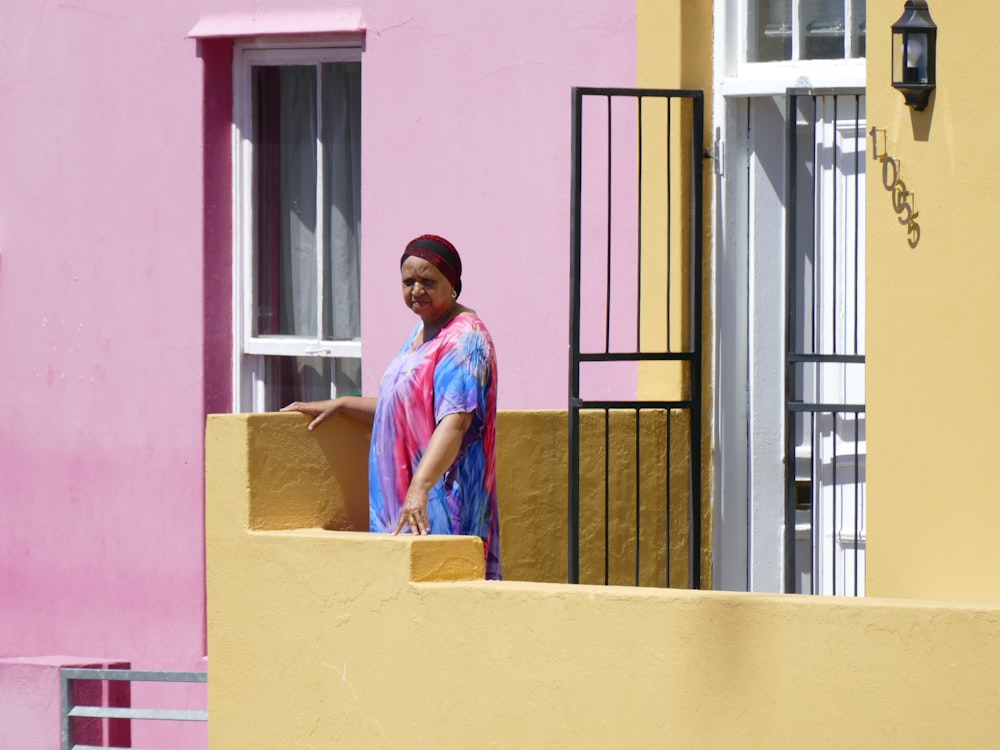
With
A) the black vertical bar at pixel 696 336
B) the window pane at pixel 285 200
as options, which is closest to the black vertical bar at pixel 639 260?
the black vertical bar at pixel 696 336

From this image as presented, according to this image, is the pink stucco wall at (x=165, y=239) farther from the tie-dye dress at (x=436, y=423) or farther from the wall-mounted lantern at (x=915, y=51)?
the wall-mounted lantern at (x=915, y=51)

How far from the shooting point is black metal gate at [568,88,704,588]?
7.00 m

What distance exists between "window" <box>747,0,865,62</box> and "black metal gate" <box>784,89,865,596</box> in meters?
0.20

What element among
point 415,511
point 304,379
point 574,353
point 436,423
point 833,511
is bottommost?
point 833,511

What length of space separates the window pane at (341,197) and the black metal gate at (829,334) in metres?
1.93

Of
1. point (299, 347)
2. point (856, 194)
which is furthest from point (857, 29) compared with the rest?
point (299, 347)

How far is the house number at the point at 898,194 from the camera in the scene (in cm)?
559

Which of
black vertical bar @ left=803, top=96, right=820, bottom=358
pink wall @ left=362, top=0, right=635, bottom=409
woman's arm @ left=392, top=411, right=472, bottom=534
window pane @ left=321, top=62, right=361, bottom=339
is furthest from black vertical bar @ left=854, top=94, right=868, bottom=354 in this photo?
window pane @ left=321, top=62, right=361, bottom=339

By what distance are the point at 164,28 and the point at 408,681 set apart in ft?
11.9

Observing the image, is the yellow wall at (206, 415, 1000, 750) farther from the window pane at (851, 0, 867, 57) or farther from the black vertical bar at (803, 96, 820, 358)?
the window pane at (851, 0, 867, 57)

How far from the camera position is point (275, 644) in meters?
5.88

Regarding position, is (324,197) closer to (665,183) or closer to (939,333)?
(665,183)

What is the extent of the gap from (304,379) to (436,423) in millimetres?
2398

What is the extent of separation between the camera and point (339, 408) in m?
6.09
